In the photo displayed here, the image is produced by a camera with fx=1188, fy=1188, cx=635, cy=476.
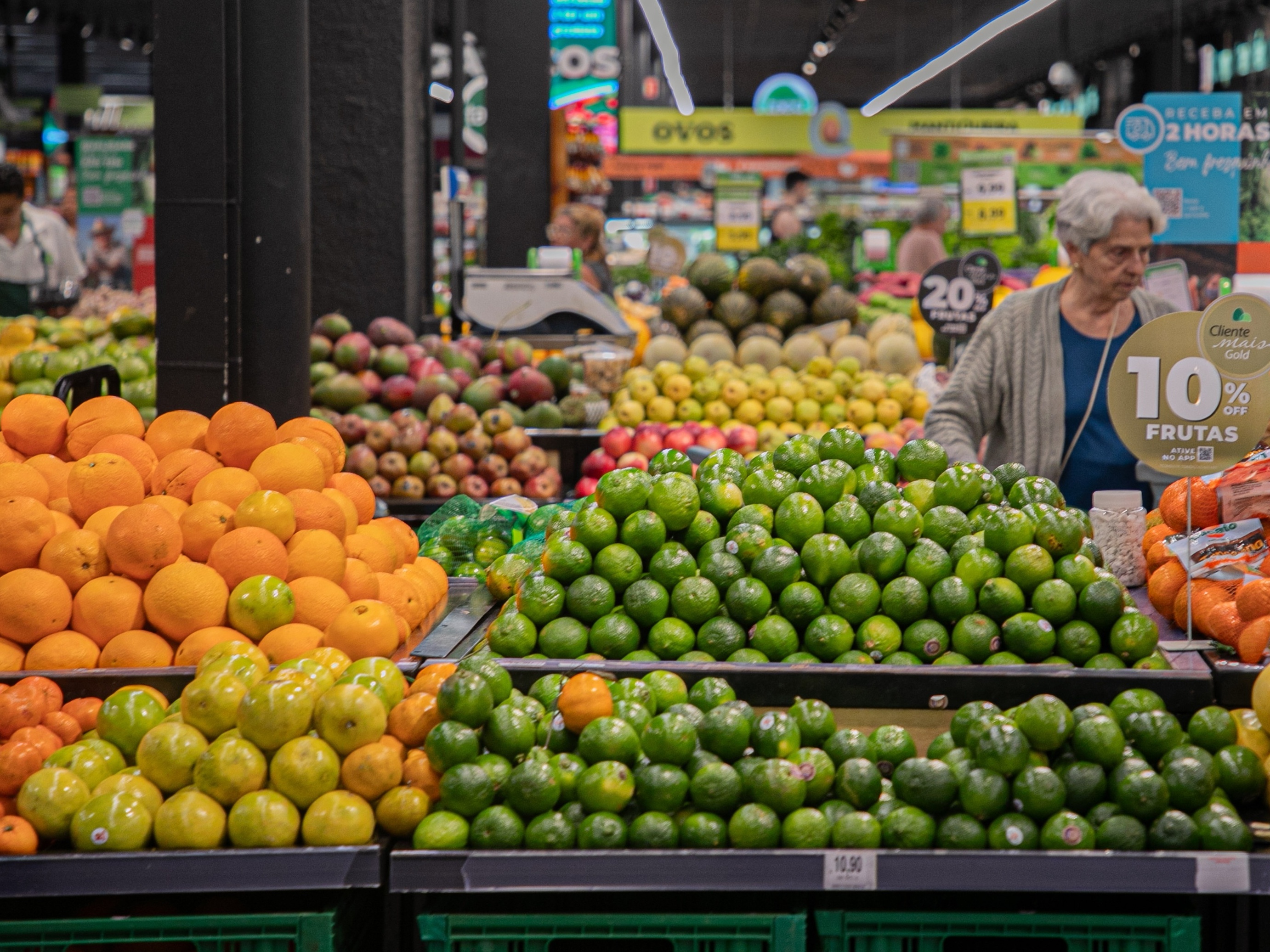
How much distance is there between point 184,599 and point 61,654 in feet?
0.88

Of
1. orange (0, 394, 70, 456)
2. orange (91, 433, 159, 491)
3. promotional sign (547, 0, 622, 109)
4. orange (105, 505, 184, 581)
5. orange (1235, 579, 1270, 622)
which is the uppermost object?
promotional sign (547, 0, 622, 109)

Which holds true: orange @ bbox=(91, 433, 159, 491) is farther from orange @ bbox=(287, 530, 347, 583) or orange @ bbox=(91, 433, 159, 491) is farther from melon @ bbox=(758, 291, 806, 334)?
melon @ bbox=(758, 291, 806, 334)

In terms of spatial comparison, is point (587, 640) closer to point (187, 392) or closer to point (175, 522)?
point (175, 522)

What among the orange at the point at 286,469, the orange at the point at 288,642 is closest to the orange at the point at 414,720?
the orange at the point at 288,642

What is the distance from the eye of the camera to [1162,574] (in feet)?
8.86

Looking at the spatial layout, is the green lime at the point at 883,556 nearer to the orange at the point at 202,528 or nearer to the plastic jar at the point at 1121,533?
the plastic jar at the point at 1121,533

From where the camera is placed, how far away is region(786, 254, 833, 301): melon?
7.43 metres

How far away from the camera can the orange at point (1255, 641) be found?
2.28 meters

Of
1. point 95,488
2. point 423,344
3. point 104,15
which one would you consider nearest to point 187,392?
point 95,488

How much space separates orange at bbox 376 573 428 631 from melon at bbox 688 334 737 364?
14.3ft

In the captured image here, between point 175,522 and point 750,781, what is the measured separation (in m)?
1.33

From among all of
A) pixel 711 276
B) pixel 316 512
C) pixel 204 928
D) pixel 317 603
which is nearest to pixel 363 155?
pixel 711 276

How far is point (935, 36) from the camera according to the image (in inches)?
982

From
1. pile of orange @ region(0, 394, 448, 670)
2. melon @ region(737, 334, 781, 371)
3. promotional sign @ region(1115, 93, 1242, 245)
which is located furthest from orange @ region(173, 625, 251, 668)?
promotional sign @ region(1115, 93, 1242, 245)
